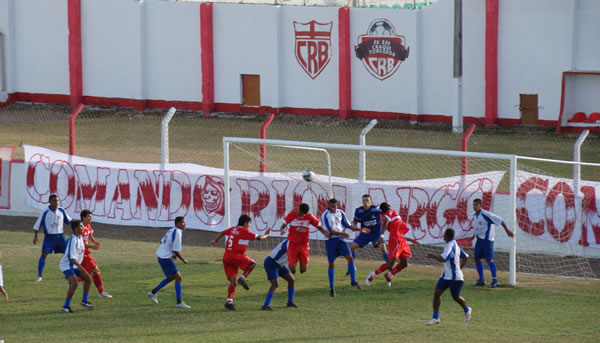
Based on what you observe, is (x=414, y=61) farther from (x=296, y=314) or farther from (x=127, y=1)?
(x=296, y=314)

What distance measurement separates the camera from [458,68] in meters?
34.5

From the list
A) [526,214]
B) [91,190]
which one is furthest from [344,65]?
[526,214]

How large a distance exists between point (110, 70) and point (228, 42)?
5.30m

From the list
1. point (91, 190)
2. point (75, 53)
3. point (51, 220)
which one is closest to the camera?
point (51, 220)

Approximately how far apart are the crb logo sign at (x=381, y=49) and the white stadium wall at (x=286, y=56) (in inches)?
Answer: 6.2

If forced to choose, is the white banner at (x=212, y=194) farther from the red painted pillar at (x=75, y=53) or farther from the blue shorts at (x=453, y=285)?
the red painted pillar at (x=75, y=53)

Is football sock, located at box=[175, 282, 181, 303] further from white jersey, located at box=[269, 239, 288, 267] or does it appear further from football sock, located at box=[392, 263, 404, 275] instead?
football sock, located at box=[392, 263, 404, 275]

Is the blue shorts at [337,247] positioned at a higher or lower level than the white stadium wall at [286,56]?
lower

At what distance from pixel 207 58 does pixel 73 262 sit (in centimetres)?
2367

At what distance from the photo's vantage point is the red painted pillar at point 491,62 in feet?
112

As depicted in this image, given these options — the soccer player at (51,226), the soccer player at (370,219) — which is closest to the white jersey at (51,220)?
the soccer player at (51,226)

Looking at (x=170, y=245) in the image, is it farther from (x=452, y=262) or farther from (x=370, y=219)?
(x=452, y=262)

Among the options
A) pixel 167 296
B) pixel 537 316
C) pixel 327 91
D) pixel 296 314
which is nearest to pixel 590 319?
pixel 537 316

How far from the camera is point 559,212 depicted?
805 inches
